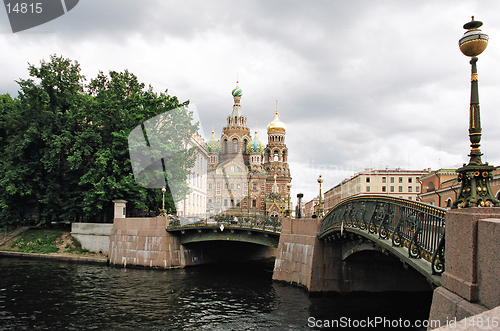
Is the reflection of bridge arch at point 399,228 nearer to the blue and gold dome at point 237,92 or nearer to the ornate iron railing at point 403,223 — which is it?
the ornate iron railing at point 403,223

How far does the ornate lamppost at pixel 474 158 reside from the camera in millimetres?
7105

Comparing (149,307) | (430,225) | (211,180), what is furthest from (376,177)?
(430,225)

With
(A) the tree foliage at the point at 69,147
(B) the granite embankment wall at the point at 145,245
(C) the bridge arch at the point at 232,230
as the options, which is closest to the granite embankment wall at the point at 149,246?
(B) the granite embankment wall at the point at 145,245

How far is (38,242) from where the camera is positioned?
1347 inches

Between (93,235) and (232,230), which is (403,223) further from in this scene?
(93,235)

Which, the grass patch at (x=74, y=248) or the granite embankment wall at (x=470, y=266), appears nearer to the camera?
the granite embankment wall at (x=470, y=266)

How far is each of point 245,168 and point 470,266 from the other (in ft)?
331

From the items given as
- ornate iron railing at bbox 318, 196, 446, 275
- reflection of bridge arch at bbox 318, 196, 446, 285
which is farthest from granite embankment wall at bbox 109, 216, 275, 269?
ornate iron railing at bbox 318, 196, 446, 275

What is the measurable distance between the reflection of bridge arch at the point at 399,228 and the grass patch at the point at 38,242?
84.9 ft

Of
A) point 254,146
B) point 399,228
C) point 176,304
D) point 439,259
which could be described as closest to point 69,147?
point 176,304

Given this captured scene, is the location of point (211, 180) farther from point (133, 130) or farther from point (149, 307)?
point (149, 307)

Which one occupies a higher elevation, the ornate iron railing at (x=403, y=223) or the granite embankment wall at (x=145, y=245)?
the ornate iron railing at (x=403, y=223)

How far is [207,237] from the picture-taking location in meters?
29.3

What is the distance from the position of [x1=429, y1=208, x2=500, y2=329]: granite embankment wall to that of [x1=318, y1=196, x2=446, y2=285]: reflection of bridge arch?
0.82 metres
